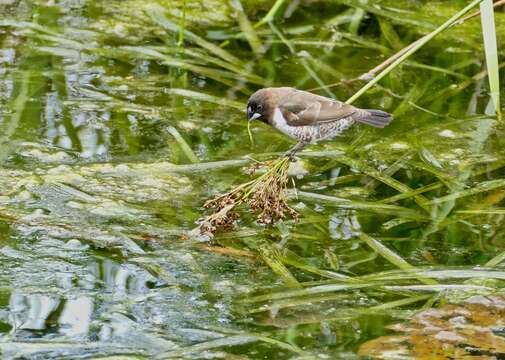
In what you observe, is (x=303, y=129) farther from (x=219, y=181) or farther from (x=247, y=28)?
(x=247, y=28)

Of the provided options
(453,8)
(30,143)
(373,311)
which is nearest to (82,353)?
(373,311)

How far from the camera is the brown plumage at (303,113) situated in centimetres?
471

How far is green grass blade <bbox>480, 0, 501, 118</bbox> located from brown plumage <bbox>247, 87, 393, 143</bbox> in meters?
0.50

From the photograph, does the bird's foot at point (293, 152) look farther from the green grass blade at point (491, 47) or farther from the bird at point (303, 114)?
the green grass blade at point (491, 47)

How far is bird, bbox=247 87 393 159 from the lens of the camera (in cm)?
471

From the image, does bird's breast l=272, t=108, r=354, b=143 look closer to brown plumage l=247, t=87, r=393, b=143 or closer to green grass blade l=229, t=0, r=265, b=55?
brown plumage l=247, t=87, r=393, b=143

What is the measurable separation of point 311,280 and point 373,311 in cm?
35

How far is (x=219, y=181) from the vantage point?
15.9 ft

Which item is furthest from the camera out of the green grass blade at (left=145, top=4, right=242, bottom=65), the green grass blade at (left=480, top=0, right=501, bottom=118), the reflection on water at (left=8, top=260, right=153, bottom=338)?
the green grass blade at (left=145, top=4, right=242, bottom=65)

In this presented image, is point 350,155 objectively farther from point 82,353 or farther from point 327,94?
point 82,353

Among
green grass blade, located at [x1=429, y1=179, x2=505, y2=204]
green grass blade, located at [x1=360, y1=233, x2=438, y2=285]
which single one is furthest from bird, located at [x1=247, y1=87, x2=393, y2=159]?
green grass blade, located at [x1=360, y1=233, x2=438, y2=285]

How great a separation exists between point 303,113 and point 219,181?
52 centimetres

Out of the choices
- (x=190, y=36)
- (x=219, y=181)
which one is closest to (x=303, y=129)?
(x=219, y=181)

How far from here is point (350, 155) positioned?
205 inches
